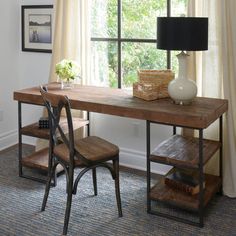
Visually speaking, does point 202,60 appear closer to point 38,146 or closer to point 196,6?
point 196,6

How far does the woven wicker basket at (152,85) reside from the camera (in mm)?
3035

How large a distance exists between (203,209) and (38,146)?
1949mm

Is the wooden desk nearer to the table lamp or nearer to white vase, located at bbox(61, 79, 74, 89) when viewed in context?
the table lamp

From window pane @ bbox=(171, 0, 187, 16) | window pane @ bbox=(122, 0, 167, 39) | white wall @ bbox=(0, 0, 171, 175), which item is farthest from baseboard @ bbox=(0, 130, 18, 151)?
window pane @ bbox=(171, 0, 187, 16)

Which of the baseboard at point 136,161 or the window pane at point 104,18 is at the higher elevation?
the window pane at point 104,18

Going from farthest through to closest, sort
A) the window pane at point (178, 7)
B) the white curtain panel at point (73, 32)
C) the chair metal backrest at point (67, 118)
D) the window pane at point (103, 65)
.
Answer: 1. the window pane at point (103, 65)
2. the white curtain panel at point (73, 32)
3. the window pane at point (178, 7)
4. the chair metal backrest at point (67, 118)

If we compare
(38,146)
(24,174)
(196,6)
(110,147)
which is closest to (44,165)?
(24,174)

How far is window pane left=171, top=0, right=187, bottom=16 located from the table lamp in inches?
28.9

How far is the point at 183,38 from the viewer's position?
268 cm

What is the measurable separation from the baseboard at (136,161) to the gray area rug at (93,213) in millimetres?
230

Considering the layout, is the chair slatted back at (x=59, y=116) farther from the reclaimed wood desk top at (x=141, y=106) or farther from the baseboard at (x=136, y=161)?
the baseboard at (x=136, y=161)

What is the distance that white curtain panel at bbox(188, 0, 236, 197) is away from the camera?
9.90ft

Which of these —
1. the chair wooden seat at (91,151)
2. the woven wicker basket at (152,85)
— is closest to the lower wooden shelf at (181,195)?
the chair wooden seat at (91,151)

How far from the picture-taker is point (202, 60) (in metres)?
3.19
